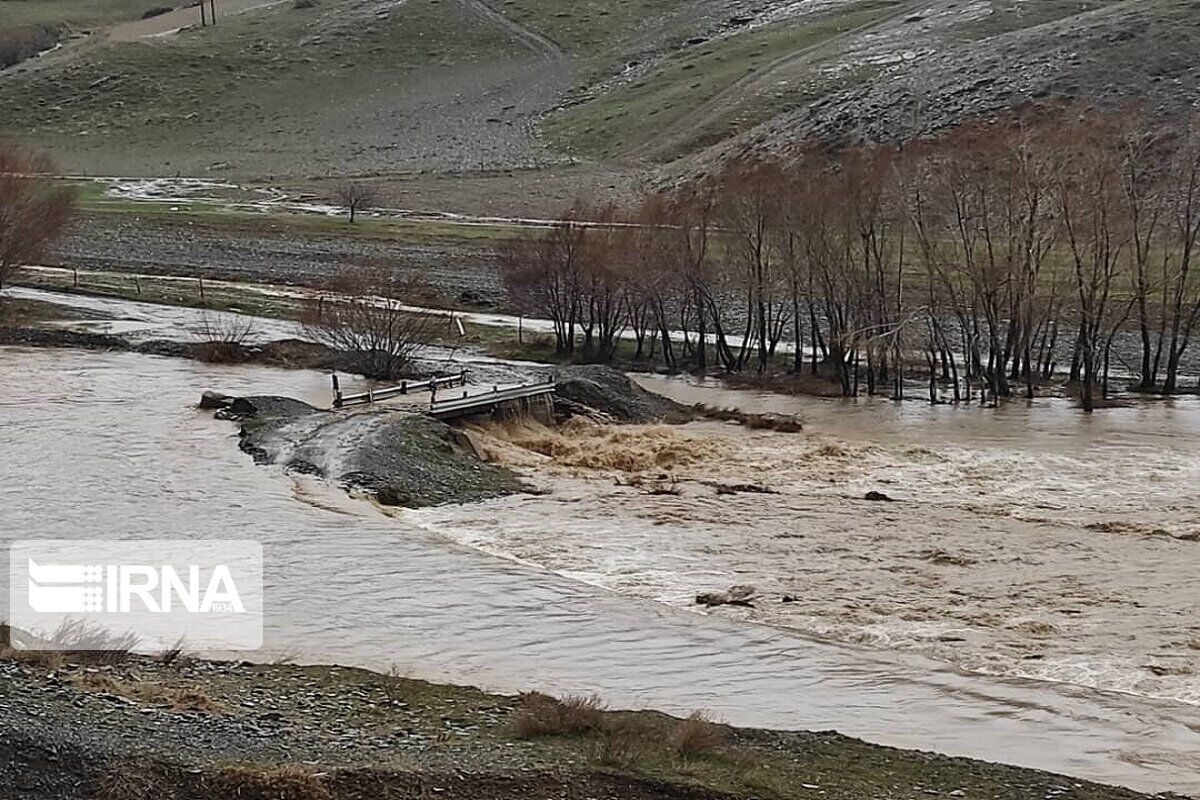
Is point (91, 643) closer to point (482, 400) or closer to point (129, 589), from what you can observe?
point (129, 589)

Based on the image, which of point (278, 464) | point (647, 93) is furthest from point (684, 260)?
point (647, 93)

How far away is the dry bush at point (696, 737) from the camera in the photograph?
515 inches

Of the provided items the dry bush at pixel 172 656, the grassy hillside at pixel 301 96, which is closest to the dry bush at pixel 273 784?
the dry bush at pixel 172 656

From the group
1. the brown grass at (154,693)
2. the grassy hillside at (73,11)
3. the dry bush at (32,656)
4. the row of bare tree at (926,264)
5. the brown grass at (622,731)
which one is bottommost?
the brown grass at (622,731)

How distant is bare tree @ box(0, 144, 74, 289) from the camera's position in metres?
54.9

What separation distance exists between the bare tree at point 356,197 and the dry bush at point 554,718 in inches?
2792

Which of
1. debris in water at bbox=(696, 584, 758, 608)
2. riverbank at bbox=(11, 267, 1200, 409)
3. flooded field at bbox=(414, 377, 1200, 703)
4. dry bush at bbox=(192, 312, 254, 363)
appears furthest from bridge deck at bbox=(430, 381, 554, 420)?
debris in water at bbox=(696, 584, 758, 608)

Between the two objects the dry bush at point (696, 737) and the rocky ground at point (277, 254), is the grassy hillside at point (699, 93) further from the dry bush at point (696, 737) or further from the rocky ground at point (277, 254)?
the dry bush at point (696, 737)

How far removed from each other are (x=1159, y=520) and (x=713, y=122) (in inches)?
3116

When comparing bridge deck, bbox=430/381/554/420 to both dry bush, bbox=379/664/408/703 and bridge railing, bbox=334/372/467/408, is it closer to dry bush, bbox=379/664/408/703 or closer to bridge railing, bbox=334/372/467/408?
bridge railing, bbox=334/372/467/408

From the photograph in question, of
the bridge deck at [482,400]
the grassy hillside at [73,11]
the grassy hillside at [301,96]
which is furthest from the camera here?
the grassy hillside at [73,11]

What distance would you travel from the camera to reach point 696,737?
13328 millimetres

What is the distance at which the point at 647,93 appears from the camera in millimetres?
124312

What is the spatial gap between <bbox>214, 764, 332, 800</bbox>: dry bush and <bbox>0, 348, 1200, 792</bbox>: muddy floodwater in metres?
5.56
